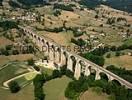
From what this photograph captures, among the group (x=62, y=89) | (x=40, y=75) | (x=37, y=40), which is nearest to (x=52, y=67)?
(x=40, y=75)

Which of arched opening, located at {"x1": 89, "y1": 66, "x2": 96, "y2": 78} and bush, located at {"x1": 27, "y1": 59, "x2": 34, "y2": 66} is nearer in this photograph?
arched opening, located at {"x1": 89, "y1": 66, "x2": 96, "y2": 78}

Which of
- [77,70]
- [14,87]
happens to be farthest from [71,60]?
[14,87]

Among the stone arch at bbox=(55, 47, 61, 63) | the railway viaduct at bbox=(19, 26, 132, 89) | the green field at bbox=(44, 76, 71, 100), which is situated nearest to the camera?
the green field at bbox=(44, 76, 71, 100)

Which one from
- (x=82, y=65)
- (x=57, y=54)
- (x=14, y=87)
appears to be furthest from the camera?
(x=57, y=54)

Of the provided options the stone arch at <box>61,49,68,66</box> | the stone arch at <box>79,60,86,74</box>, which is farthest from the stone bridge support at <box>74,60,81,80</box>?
the stone arch at <box>61,49,68,66</box>

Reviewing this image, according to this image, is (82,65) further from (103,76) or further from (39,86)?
(39,86)

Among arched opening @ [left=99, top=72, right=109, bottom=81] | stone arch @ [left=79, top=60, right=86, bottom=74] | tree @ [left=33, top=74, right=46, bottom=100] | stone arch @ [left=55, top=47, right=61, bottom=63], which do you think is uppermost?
arched opening @ [left=99, top=72, right=109, bottom=81]

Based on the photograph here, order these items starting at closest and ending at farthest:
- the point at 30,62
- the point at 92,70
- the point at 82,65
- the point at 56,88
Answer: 1. the point at 56,88
2. the point at 92,70
3. the point at 82,65
4. the point at 30,62

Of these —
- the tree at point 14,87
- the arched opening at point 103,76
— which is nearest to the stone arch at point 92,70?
the arched opening at point 103,76

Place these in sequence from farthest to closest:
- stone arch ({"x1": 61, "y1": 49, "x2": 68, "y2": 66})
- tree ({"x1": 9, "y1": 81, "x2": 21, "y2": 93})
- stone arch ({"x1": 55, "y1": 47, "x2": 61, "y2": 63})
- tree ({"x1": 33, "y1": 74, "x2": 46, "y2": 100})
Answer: stone arch ({"x1": 55, "y1": 47, "x2": 61, "y2": 63}), stone arch ({"x1": 61, "y1": 49, "x2": 68, "y2": 66}), tree ({"x1": 9, "y1": 81, "x2": 21, "y2": 93}), tree ({"x1": 33, "y1": 74, "x2": 46, "y2": 100})

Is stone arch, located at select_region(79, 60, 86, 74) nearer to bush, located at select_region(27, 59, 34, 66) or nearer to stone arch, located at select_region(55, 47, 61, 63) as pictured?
bush, located at select_region(27, 59, 34, 66)
